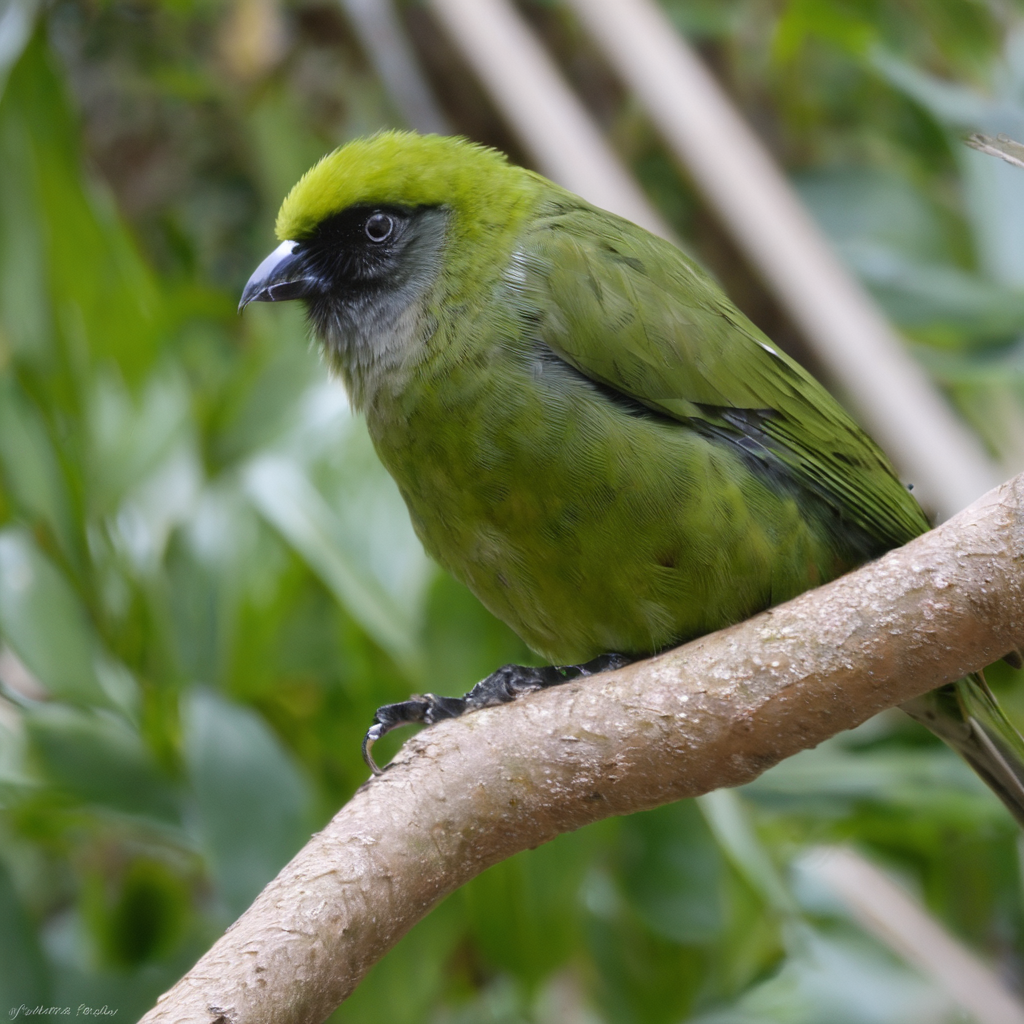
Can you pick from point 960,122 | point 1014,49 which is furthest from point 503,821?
A: point 1014,49

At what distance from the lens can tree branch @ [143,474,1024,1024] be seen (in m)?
1.33

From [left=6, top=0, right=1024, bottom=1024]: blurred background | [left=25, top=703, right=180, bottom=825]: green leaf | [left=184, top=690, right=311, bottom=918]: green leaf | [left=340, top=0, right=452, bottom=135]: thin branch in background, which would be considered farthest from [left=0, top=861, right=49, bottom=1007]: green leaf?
[left=340, top=0, right=452, bottom=135]: thin branch in background

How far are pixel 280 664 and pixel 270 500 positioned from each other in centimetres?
41

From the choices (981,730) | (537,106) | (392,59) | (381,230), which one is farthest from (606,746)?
(392,59)

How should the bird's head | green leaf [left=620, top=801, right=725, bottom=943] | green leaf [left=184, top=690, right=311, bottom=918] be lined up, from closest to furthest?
the bird's head
green leaf [left=184, top=690, right=311, bottom=918]
green leaf [left=620, top=801, right=725, bottom=943]

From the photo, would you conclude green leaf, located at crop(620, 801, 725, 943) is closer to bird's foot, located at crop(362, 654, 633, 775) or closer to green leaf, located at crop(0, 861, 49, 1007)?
bird's foot, located at crop(362, 654, 633, 775)

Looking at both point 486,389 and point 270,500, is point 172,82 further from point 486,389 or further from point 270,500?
point 486,389

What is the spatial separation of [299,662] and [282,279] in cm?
118

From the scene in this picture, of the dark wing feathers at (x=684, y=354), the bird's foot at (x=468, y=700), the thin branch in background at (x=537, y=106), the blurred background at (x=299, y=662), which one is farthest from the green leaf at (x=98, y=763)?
the thin branch in background at (x=537, y=106)

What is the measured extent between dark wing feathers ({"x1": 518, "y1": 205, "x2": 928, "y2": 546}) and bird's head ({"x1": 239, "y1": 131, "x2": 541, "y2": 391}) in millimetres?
106

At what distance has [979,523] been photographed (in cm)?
135

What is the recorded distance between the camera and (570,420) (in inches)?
68.2

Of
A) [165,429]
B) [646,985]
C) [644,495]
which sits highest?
[165,429]

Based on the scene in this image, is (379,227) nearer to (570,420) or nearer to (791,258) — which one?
(570,420)
